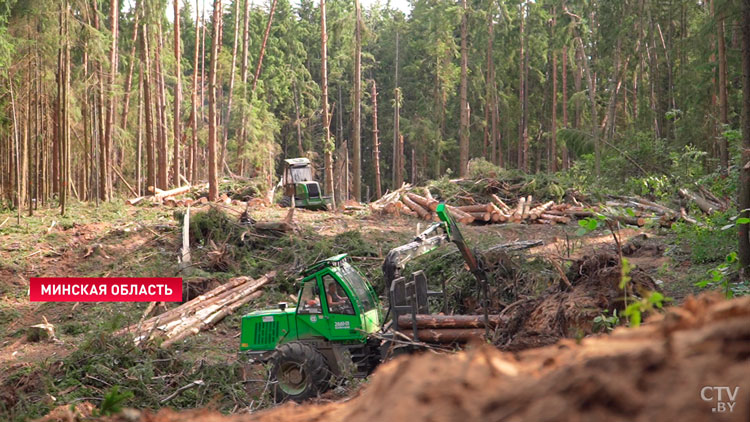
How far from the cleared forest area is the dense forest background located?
0.71 feet

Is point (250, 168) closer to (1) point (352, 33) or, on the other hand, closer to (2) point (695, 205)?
(1) point (352, 33)

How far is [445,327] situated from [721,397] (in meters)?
7.52

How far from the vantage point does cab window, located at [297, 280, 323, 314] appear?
10398mm

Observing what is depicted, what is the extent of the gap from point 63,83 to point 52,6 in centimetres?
229

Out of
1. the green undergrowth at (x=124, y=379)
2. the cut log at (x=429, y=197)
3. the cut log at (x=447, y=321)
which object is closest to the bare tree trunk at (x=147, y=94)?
the cut log at (x=429, y=197)

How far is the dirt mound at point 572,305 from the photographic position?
7.13 metres

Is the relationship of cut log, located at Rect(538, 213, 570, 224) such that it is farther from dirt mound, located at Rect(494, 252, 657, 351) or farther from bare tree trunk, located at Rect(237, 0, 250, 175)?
bare tree trunk, located at Rect(237, 0, 250, 175)

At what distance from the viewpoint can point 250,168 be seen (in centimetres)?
4675

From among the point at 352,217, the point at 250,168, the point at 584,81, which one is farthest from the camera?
the point at 250,168

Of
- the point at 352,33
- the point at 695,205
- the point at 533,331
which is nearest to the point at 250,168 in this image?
the point at 352,33

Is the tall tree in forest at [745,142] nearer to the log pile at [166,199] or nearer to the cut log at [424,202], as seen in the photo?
the cut log at [424,202]

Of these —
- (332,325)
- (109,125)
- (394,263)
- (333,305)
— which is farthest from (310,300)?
(109,125)

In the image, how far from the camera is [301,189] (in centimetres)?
2717

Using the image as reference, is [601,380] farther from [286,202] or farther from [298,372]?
[286,202]
